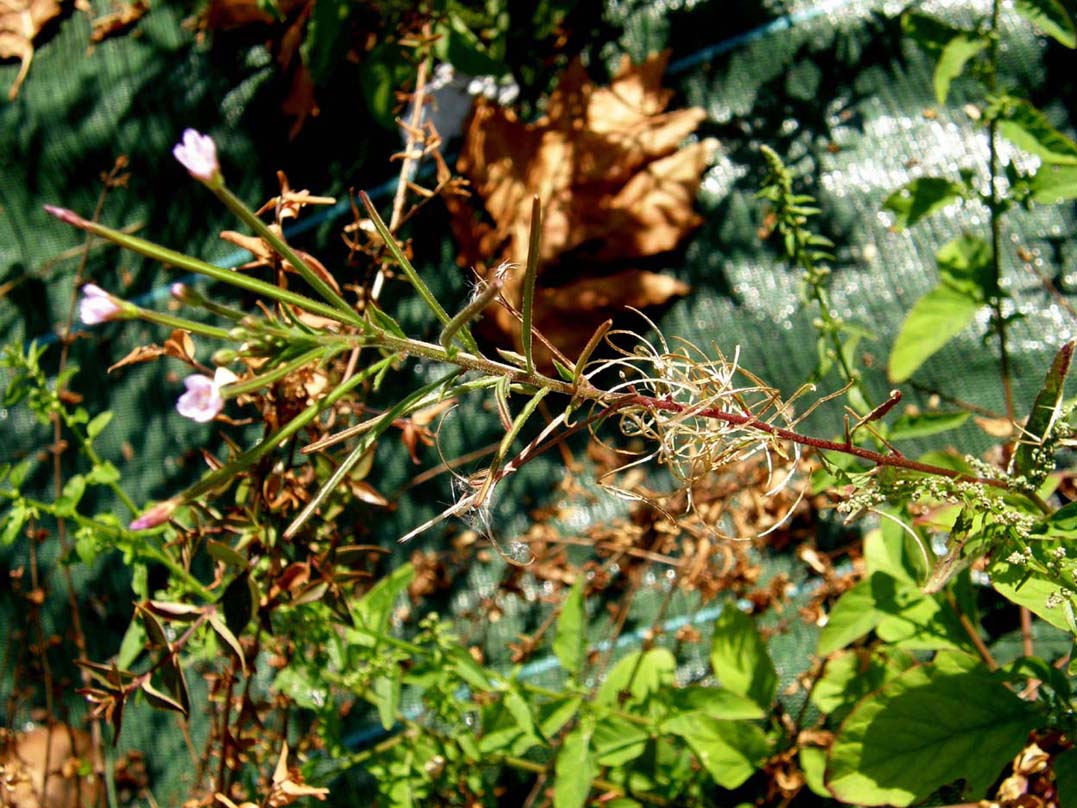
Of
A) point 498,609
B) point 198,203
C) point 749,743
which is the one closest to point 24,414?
point 198,203

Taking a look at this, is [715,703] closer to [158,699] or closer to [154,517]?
[158,699]

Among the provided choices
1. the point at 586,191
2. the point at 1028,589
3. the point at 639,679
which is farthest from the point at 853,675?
the point at 586,191

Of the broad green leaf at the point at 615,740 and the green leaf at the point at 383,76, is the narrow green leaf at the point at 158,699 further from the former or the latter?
the green leaf at the point at 383,76

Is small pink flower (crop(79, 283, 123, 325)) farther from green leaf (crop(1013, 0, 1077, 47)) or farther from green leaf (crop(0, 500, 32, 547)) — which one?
green leaf (crop(1013, 0, 1077, 47))

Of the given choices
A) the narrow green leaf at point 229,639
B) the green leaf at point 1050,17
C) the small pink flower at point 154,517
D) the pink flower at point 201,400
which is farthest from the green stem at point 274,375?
the green leaf at point 1050,17

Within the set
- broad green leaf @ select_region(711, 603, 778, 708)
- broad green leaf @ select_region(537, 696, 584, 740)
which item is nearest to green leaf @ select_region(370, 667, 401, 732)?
broad green leaf @ select_region(537, 696, 584, 740)

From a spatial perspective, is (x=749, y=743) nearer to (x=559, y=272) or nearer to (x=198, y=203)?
(x=559, y=272)
